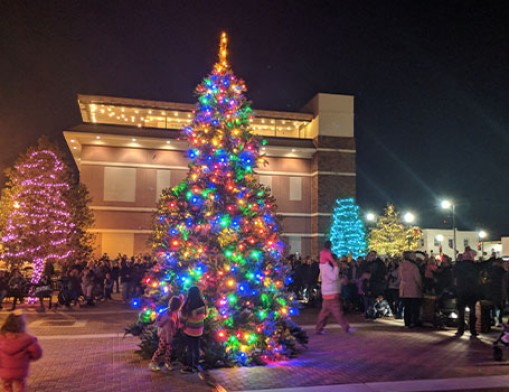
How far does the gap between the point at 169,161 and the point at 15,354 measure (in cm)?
3142

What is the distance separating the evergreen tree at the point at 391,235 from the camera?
51.0 meters

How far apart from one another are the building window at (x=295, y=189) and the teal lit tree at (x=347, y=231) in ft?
11.3

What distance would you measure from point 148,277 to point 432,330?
7.31m

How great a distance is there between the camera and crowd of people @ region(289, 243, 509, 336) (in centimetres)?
1145

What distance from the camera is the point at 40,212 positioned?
85.9 feet

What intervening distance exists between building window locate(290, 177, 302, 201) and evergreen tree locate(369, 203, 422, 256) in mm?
16726

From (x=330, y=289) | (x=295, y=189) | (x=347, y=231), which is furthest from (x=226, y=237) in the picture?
(x=295, y=189)

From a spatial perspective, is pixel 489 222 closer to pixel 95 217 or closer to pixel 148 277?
pixel 95 217

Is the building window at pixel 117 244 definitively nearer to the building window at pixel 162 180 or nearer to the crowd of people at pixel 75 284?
the building window at pixel 162 180

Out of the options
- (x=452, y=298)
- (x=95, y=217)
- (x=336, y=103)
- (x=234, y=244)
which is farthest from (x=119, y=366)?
(x=336, y=103)

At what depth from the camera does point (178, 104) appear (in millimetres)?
38031

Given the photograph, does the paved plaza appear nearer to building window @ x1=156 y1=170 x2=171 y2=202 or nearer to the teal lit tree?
the teal lit tree

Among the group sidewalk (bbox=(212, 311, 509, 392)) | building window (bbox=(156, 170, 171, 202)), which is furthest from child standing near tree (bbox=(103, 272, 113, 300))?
building window (bbox=(156, 170, 171, 202))

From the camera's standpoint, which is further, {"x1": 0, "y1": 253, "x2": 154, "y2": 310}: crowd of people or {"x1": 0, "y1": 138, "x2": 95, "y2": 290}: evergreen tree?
{"x1": 0, "y1": 138, "x2": 95, "y2": 290}: evergreen tree
